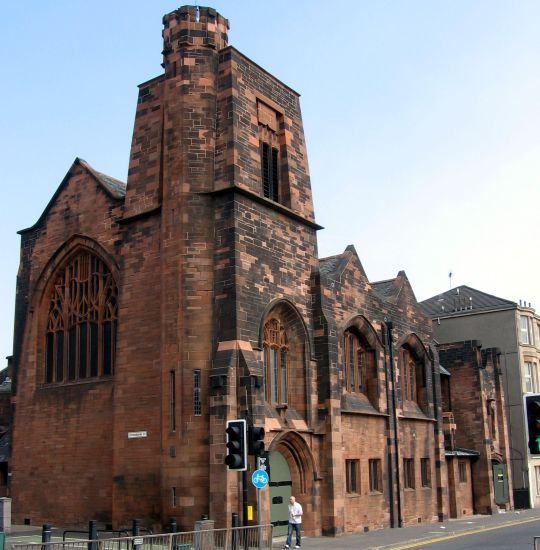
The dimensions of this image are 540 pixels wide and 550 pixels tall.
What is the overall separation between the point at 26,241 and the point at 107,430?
30.3 feet

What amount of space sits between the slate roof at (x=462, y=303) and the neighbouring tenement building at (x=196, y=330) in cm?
1920

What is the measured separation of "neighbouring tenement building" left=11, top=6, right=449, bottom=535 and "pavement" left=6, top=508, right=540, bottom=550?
80cm

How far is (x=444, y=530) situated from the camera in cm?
2947

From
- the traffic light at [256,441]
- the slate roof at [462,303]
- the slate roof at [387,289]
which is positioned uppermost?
the slate roof at [462,303]

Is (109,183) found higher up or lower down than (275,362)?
higher up

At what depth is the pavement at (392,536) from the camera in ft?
77.4

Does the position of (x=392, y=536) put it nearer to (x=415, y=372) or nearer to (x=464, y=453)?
(x=415, y=372)

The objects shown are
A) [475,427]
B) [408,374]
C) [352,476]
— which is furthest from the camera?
[475,427]

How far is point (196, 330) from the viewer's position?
24.1 meters

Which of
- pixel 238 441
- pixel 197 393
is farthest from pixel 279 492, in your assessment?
pixel 238 441

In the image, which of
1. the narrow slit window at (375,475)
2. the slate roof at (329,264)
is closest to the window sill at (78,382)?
the slate roof at (329,264)

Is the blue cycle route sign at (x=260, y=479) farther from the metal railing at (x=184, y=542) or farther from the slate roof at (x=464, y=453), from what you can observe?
the slate roof at (x=464, y=453)

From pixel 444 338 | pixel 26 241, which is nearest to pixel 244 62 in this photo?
pixel 26 241

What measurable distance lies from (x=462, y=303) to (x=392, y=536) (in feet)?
88.4
